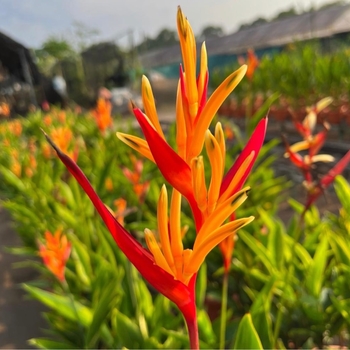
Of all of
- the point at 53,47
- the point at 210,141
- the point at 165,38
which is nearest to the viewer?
the point at 210,141

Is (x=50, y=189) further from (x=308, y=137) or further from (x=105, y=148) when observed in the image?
(x=308, y=137)

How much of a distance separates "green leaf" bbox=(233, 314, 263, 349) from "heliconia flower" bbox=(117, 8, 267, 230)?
18 cm

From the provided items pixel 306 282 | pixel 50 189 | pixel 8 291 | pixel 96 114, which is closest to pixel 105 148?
pixel 96 114

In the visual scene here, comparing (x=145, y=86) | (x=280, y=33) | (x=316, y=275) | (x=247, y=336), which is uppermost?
(x=280, y=33)

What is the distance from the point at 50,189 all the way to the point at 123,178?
281 millimetres

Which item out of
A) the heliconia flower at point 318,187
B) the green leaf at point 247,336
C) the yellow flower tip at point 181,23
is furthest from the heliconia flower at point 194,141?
the heliconia flower at point 318,187

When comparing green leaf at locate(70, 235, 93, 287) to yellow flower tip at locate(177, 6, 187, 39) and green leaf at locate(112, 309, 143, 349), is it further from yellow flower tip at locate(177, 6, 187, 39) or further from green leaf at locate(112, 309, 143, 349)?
yellow flower tip at locate(177, 6, 187, 39)

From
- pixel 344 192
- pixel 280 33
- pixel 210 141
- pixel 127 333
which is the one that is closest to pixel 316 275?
pixel 344 192

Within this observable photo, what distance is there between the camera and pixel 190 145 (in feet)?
0.90

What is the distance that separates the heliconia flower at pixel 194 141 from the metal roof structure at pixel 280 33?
6.35 meters

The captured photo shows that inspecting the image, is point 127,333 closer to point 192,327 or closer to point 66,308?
point 66,308

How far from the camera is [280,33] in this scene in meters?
8.69

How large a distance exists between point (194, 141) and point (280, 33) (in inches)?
358

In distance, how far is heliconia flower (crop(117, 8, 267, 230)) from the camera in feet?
0.84
